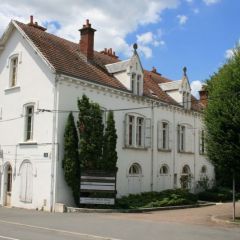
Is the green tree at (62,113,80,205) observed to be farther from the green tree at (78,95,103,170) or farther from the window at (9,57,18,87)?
the window at (9,57,18,87)

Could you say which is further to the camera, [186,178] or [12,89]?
[186,178]

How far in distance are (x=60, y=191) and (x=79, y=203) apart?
3.93ft

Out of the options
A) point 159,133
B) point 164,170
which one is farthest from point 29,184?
point 164,170

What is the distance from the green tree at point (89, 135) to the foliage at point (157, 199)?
9.11 ft

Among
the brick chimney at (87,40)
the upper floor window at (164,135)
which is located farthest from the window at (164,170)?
the brick chimney at (87,40)

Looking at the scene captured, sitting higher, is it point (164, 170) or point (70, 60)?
point (70, 60)

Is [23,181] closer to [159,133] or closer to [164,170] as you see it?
[159,133]

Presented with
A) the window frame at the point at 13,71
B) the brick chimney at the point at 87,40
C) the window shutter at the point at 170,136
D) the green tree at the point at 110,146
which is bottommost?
the green tree at the point at 110,146

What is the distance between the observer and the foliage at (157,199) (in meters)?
26.3

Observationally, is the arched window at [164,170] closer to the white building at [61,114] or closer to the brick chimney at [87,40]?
the white building at [61,114]

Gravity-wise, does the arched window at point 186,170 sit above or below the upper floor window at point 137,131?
below

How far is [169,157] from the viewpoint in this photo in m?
A: 33.3

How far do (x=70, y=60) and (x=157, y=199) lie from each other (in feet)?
32.4

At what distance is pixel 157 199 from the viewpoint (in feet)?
92.7
